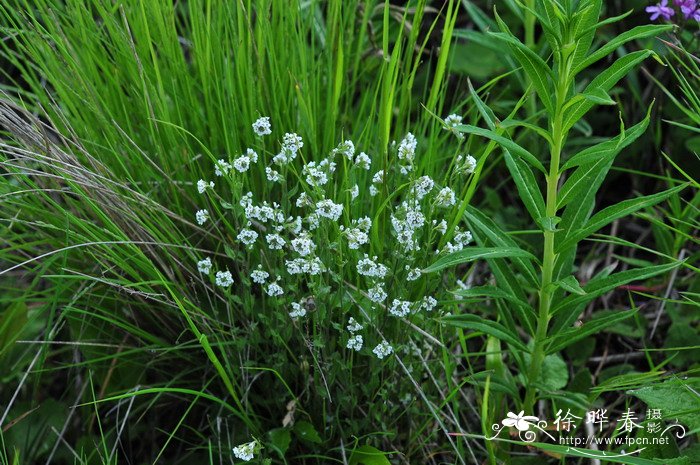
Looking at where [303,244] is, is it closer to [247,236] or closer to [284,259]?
[247,236]

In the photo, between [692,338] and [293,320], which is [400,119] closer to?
[293,320]

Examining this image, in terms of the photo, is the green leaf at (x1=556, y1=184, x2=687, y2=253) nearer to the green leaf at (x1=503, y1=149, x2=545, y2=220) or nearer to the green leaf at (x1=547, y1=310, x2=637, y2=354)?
the green leaf at (x1=503, y1=149, x2=545, y2=220)

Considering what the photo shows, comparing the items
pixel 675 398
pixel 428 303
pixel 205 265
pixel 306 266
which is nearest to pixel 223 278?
pixel 205 265

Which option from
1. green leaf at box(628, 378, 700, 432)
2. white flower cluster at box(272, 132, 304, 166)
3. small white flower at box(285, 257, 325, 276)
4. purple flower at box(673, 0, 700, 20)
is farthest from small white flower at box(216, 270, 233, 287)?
purple flower at box(673, 0, 700, 20)

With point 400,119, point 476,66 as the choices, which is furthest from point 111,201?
point 476,66

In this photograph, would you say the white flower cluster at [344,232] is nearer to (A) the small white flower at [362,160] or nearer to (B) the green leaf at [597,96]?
Answer: (A) the small white flower at [362,160]

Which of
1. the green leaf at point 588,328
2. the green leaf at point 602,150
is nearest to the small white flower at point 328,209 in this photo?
the green leaf at point 602,150
